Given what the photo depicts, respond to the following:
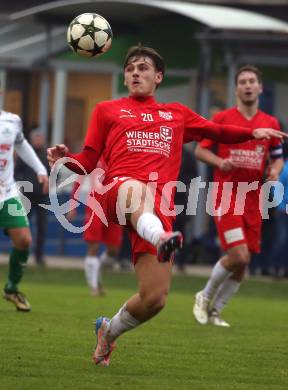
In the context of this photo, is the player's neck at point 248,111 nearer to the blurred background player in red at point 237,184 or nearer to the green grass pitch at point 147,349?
the blurred background player in red at point 237,184

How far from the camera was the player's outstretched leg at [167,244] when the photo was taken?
8742mm

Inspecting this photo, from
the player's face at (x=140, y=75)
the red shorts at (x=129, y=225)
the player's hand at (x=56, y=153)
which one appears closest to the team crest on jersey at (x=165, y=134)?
the player's face at (x=140, y=75)

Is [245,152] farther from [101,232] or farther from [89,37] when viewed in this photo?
[101,232]

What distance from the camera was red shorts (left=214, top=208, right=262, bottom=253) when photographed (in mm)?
A: 13344

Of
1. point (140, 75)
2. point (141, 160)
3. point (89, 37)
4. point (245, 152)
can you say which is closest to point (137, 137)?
point (141, 160)

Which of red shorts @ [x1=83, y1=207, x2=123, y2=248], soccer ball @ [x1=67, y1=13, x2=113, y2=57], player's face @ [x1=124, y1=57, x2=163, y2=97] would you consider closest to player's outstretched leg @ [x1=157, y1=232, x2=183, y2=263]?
player's face @ [x1=124, y1=57, x2=163, y2=97]

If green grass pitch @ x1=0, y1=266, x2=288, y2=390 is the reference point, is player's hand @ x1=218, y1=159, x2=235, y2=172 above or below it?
above

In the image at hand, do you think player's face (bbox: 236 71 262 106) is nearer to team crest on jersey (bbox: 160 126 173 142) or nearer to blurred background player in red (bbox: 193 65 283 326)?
blurred background player in red (bbox: 193 65 283 326)

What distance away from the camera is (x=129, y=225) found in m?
9.48

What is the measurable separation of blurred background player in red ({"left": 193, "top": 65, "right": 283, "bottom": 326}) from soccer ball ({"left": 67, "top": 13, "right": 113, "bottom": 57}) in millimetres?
2723

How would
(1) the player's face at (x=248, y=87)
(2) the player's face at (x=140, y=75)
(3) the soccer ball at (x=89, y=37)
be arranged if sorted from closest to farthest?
(2) the player's face at (x=140, y=75), (3) the soccer ball at (x=89, y=37), (1) the player's face at (x=248, y=87)

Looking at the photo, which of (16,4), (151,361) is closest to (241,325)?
(151,361)

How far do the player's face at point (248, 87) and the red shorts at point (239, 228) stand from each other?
1.13m

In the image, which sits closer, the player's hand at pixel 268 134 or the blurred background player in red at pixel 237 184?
the player's hand at pixel 268 134
